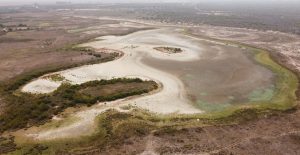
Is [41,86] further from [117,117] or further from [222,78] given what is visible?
[222,78]

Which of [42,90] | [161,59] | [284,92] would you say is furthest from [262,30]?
[42,90]

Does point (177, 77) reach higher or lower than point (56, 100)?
higher

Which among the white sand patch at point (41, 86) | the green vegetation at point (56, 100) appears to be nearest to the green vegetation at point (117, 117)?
the green vegetation at point (56, 100)

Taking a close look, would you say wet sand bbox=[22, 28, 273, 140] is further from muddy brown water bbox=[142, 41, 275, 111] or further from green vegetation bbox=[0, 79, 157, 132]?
green vegetation bbox=[0, 79, 157, 132]

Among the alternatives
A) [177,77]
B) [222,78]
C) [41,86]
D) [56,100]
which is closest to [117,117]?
[56,100]

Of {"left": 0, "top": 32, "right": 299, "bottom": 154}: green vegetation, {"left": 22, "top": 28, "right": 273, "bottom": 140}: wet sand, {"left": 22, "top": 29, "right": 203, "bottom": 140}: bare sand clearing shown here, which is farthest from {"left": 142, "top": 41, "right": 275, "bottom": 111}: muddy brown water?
{"left": 22, "top": 29, "right": 203, "bottom": 140}: bare sand clearing

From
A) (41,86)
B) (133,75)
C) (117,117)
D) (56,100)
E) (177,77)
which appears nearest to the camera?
(117,117)

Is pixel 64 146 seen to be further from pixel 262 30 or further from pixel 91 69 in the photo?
pixel 262 30

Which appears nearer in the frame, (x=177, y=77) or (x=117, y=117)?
(x=117, y=117)
